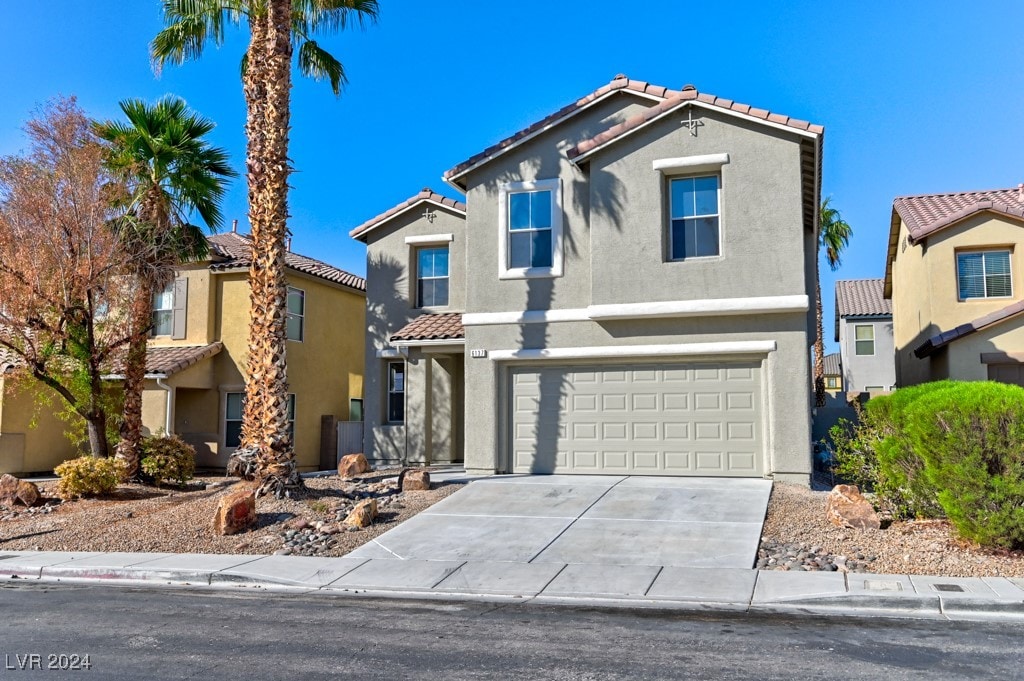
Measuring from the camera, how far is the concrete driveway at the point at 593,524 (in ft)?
35.6

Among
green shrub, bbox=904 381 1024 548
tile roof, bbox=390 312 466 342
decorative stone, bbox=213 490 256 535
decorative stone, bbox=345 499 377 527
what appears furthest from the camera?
tile roof, bbox=390 312 466 342

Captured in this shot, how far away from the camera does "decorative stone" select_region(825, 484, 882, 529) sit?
11.3 meters

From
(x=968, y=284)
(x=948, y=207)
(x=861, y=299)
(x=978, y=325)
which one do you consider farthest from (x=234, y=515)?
(x=861, y=299)

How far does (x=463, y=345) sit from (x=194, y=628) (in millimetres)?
11441

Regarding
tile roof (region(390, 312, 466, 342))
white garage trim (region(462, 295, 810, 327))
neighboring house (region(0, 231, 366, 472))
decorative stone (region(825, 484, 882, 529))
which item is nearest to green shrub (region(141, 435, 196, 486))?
neighboring house (region(0, 231, 366, 472))

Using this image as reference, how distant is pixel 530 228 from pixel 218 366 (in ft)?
35.2

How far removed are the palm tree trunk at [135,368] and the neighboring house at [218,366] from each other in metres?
3.98

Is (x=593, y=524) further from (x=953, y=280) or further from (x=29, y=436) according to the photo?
(x=29, y=436)

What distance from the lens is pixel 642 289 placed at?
15.8m

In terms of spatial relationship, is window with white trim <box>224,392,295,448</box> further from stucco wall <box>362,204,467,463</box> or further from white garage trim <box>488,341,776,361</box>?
white garage trim <box>488,341,776,361</box>

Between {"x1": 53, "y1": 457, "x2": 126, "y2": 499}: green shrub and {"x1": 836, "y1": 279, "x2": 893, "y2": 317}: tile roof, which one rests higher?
{"x1": 836, "y1": 279, "x2": 893, "y2": 317}: tile roof

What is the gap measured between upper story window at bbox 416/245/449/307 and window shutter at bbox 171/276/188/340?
22.8ft

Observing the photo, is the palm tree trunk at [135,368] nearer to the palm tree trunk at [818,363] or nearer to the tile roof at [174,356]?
the tile roof at [174,356]

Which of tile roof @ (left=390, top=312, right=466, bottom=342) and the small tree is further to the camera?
tile roof @ (left=390, top=312, right=466, bottom=342)
